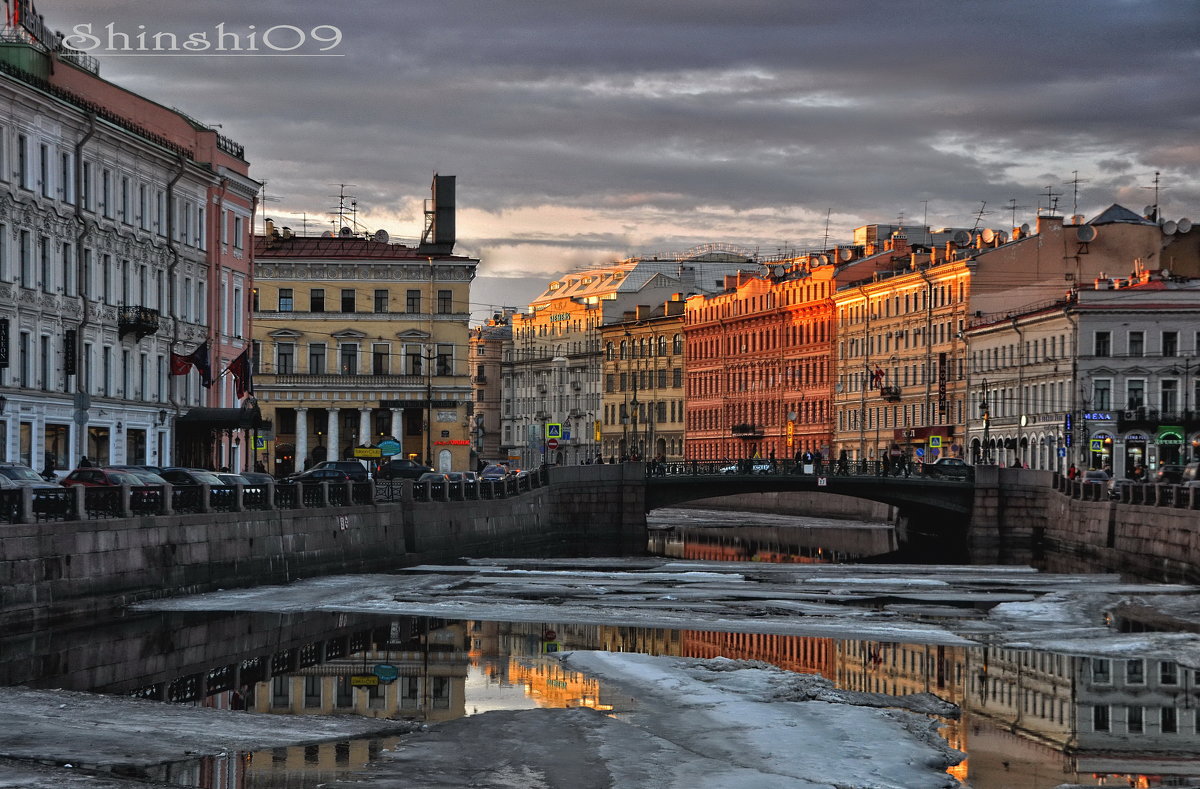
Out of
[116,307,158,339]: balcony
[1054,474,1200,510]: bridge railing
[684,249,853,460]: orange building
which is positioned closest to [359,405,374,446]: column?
[684,249,853,460]: orange building

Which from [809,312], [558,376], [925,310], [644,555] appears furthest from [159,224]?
[558,376]

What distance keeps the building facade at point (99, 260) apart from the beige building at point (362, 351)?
25142 mm

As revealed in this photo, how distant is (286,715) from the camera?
26281mm

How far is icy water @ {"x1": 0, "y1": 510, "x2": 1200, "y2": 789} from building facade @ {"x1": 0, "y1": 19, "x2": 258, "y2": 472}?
1307cm

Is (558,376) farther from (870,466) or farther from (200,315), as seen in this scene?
(200,315)

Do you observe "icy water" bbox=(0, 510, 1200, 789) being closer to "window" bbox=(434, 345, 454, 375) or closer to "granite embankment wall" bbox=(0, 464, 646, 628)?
"granite embankment wall" bbox=(0, 464, 646, 628)

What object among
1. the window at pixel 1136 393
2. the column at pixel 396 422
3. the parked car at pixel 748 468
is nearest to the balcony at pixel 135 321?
the parked car at pixel 748 468

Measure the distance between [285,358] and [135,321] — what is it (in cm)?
3871

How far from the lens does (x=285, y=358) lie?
102500 millimetres

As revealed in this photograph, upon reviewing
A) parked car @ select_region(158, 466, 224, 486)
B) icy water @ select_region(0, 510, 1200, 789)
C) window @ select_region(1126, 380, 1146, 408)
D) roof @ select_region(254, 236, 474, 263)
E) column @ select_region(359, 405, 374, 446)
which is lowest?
icy water @ select_region(0, 510, 1200, 789)

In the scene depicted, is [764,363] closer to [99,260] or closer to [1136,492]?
[1136,492]

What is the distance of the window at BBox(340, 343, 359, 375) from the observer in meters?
102

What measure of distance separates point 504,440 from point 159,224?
11381 centimetres

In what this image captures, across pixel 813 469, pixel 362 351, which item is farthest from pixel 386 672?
pixel 362 351
